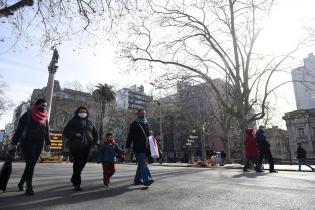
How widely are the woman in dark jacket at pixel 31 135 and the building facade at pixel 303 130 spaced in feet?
201

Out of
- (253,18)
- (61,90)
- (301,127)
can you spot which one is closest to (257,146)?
(253,18)

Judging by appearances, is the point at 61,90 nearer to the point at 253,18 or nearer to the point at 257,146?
the point at 253,18

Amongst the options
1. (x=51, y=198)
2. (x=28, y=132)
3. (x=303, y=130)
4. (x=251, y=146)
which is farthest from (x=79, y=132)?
(x=303, y=130)

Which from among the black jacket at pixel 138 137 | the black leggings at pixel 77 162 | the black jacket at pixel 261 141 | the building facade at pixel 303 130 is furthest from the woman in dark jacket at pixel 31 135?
the building facade at pixel 303 130

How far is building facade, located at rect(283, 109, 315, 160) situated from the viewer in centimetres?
6219

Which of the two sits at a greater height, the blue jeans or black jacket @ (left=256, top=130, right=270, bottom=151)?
black jacket @ (left=256, top=130, right=270, bottom=151)

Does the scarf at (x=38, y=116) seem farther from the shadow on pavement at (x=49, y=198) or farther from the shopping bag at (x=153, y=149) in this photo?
the shopping bag at (x=153, y=149)

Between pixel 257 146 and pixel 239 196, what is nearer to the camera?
pixel 239 196

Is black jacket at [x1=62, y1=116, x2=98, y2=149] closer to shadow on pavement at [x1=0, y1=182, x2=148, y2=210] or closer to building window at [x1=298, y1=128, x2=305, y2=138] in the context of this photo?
shadow on pavement at [x1=0, y1=182, x2=148, y2=210]

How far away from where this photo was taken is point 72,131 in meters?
6.68

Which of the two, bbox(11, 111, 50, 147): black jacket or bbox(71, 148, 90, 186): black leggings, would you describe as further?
bbox(71, 148, 90, 186): black leggings

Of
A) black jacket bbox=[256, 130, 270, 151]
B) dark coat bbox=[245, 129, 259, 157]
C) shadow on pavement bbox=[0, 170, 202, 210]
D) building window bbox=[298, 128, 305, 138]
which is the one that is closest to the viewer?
shadow on pavement bbox=[0, 170, 202, 210]

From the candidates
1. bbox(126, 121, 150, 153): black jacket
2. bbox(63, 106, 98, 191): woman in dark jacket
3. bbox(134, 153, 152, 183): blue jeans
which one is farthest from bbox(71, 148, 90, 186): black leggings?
bbox(134, 153, 152, 183): blue jeans

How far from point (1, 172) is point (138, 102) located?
396 feet
